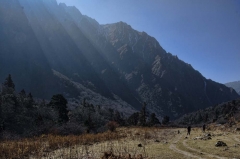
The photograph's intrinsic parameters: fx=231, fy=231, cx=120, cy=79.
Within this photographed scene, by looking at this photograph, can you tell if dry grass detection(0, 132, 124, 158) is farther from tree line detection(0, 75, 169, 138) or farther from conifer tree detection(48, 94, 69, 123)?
conifer tree detection(48, 94, 69, 123)

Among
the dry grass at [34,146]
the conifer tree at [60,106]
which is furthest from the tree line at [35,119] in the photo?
the dry grass at [34,146]

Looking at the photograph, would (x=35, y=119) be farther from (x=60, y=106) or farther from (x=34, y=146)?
(x=34, y=146)

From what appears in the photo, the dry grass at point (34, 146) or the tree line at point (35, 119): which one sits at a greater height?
the tree line at point (35, 119)

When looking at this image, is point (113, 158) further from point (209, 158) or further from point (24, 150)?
point (24, 150)

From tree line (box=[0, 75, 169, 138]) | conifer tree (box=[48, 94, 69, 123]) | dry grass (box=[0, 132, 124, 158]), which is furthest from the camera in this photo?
conifer tree (box=[48, 94, 69, 123])

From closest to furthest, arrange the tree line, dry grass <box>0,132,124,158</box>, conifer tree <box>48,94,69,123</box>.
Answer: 1. dry grass <box>0,132,124,158</box>
2. the tree line
3. conifer tree <box>48,94,69,123</box>

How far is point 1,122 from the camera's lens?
47.6 metres

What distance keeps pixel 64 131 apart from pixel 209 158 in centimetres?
2780

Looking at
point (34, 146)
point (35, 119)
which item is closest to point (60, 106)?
point (35, 119)

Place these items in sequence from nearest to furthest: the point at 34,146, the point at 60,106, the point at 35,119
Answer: the point at 34,146 → the point at 35,119 → the point at 60,106

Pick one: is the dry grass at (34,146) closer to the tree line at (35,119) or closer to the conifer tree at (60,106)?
the tree line at (35,119)

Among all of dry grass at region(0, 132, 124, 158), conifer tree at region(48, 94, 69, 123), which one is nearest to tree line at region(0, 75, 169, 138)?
conifer tree at region(48, 94, 69, 123)

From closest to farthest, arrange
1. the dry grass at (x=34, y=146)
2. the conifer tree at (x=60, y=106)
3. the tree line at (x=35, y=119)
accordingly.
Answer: the dry grass at (x=34, y=146)
the tree line at (x=35, y=119)
the conifer tree at (x=60, y=106)

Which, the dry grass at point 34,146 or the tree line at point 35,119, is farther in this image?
the tree line at point 35,119
